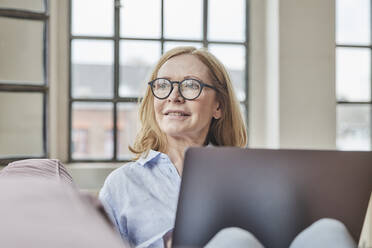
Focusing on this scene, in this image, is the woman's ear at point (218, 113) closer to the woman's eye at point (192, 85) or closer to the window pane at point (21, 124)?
the woman's eye at point (192, 85)

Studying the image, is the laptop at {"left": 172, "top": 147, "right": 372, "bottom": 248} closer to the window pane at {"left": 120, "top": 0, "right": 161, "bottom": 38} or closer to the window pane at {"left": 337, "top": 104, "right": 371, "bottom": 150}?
the window pane at {"left": 120, "top": 0, "right": 161, "bottom": 38}

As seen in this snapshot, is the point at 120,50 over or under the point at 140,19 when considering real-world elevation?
under

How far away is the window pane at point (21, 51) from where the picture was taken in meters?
2.45

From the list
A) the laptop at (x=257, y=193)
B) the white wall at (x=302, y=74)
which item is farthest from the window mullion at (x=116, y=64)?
the laptop at (x=257, y=193)

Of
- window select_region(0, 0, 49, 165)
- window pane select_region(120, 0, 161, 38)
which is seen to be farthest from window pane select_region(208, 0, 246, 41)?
window select_region(0, 0, 49, 165)

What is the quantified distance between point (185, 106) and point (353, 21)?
2.13 meters

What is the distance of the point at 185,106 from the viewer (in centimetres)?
122

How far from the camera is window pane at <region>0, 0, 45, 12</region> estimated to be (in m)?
2.43

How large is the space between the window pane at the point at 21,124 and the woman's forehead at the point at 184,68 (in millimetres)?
1479

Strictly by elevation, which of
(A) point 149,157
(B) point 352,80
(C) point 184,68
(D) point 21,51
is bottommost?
(A) point 149,157

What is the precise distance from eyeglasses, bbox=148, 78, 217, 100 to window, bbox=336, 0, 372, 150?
1.93 metres

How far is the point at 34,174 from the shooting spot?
0.86 metres

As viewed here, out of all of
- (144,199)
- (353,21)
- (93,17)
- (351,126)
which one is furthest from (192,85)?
(353,21)

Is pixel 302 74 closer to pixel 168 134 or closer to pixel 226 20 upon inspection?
pixel 226 20
